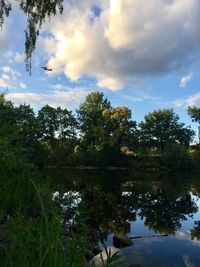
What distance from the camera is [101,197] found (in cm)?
2375

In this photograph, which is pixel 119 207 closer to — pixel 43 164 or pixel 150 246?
pixel 150 246

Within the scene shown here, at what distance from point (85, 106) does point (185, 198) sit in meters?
67.0

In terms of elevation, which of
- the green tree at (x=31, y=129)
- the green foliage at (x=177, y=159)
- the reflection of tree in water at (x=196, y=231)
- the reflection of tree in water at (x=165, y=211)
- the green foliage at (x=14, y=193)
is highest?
the green tree at (x=31, y=129)

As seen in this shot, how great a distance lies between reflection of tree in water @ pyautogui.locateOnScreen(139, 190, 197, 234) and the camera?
16344 mm

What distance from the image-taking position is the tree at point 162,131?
3812 inches

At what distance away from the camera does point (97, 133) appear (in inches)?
3275

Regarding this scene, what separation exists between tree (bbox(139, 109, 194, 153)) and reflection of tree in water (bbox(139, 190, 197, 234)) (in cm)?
7022

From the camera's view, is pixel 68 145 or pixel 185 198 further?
pixel 68 145

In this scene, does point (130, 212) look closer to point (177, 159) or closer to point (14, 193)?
point (14, 193)

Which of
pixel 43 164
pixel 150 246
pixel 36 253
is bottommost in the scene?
pixel 150 246

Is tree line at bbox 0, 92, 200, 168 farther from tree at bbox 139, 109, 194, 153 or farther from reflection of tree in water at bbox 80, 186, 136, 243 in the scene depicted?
reflection of tree in water at bbox 80, 186, 136, 243

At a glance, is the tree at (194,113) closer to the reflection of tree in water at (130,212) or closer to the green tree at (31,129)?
the green tree at (31,129)

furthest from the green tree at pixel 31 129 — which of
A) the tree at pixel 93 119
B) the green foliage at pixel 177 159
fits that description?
the green foliage at pixel 177 159

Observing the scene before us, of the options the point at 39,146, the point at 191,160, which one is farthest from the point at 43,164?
the point at 191,160
